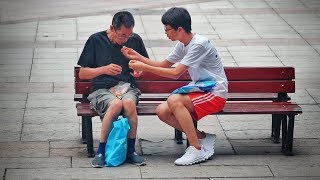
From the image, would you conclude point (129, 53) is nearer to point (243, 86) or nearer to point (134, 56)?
point (134, 56)

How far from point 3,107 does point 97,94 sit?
201 cm

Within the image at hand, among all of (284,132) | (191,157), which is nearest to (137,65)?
(191,157)

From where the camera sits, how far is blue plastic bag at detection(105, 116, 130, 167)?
7773mm

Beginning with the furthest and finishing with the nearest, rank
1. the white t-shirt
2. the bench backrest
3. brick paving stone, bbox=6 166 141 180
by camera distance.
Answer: the bench backrest, the white t-shirt, brick paving stone, bbox=6 166 141 180

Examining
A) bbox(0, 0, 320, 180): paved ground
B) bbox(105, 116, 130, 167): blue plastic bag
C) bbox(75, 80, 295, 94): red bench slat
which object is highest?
bbox(75, 80, 295, 94): red bench slat

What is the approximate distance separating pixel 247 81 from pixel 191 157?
108cm

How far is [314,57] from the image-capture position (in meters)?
12.4

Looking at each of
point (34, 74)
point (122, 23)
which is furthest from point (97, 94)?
point (34, 74)

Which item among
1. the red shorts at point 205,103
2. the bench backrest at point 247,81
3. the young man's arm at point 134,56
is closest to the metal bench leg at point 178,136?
the bench backrest at point 247,81

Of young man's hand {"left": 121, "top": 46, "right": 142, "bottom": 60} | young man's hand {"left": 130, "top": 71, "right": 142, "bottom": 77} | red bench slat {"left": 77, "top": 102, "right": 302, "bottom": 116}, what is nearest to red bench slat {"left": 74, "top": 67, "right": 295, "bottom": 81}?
young man's hand {"left": 130, "top": 71, "right": 142, "bottom": 77}

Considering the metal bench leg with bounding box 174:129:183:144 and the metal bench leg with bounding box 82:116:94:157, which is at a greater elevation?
the metal bench leg with bounding box 82:116:94:157

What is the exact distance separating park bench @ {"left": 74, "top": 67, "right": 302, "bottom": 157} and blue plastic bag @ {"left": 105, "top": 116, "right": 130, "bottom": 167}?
31cm

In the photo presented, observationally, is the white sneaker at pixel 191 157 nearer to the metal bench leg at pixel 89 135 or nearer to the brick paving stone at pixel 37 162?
the metal bench leg at pixel 89 135

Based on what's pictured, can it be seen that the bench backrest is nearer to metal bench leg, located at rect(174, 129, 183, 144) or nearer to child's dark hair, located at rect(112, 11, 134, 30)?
metal bench leg, located at rect(174, 129, 183, 144)
